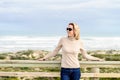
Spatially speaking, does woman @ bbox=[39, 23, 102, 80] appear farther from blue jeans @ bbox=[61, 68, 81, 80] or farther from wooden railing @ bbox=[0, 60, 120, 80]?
wooden railing @ bbox=[0, 60, 120, 80]

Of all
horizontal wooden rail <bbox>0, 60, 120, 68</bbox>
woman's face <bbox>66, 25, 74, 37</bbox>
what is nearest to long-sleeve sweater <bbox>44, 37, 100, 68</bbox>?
woman's face <bbox>66, 25, 74, 37</bbox>

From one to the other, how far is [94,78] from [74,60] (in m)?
0.92

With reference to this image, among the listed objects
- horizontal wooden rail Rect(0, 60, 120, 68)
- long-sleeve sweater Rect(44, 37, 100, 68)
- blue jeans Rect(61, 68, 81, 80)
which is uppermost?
long-sleeve sweater Rect(44, 37, 100, 68)

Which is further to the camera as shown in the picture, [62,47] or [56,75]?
[56,75]

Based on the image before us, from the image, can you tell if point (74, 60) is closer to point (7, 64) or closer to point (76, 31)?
point (76, 31)

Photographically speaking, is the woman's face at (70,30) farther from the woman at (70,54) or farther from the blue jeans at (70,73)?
the blue jeans at (70,73)

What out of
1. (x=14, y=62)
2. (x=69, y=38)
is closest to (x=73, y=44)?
(x=69, y=38)

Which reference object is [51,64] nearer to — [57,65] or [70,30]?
[57,65]

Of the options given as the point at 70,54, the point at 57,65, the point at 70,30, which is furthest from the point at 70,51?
the point at 57,65

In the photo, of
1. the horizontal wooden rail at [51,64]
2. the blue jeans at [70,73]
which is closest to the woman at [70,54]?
the blue jeans at [70,73]

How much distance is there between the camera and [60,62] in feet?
28.0

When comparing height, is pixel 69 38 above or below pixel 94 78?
above

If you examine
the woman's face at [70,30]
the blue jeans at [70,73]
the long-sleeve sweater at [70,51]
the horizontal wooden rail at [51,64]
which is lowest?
the blue jeans at [70,73]

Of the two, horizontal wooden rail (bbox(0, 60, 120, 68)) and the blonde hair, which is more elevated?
the blonde hair
